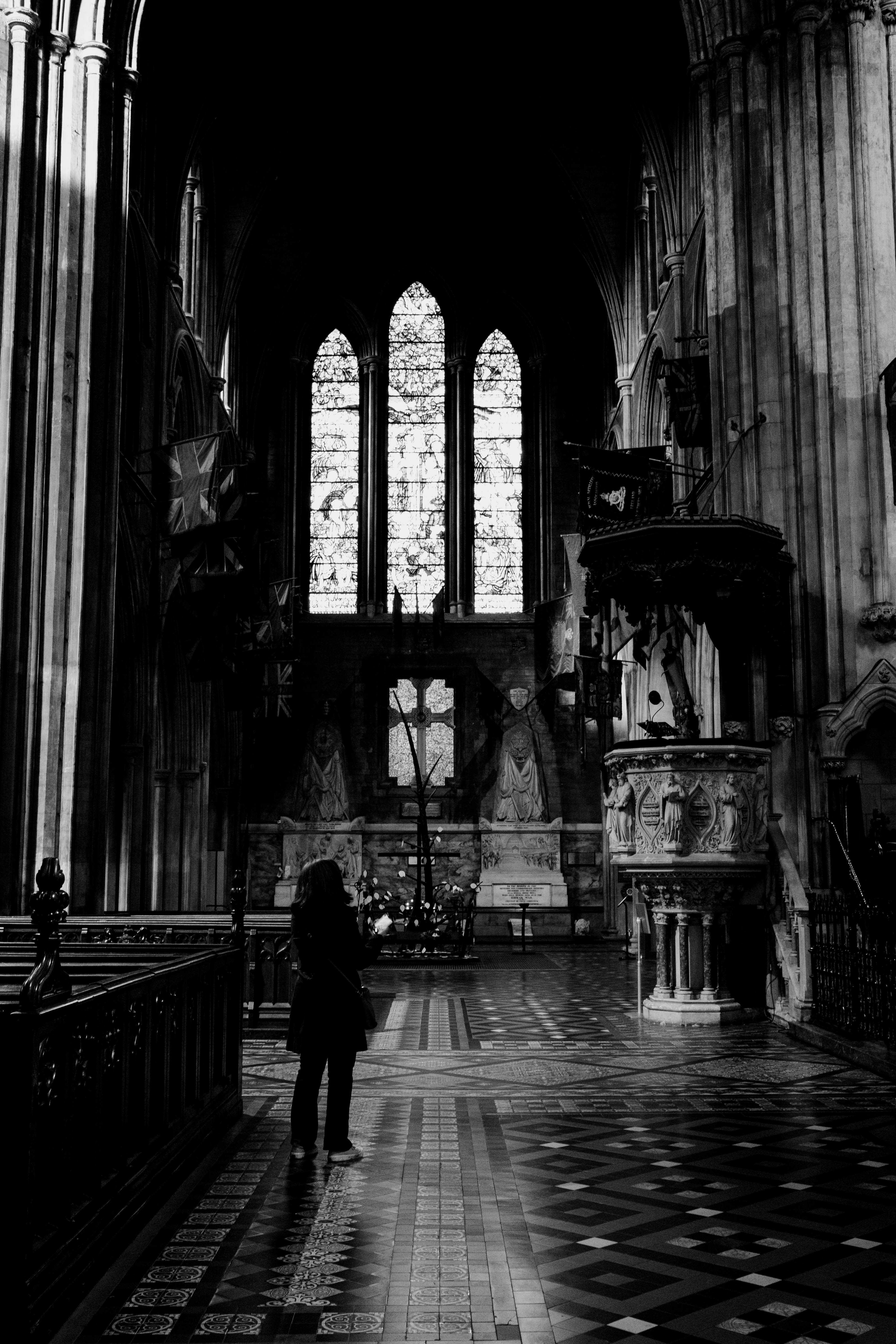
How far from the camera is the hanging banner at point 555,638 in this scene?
26547 mm

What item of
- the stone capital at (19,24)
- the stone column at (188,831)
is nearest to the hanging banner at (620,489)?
the stone capital at (19,24)

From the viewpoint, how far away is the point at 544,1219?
5074mm

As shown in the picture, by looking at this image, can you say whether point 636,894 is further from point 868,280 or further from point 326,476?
point 326,476

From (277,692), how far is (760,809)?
15.6 metres

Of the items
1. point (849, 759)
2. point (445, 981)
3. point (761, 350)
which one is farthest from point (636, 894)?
point (761, 350)

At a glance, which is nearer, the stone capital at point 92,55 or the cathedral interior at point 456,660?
the cathedral interior at point 456,660

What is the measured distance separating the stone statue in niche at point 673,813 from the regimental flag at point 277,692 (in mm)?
15284

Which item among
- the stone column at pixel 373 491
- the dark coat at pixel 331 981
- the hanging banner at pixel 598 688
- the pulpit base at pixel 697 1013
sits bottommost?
the pulpit base at pixel 697 1013

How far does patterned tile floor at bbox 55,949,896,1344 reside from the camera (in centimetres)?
394

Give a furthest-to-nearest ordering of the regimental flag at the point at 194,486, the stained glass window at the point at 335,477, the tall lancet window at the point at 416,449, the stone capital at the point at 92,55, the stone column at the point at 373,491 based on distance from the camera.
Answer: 1. the tall lancet window at the point at 416,449
2. the stained glass window at the point at 335,477
3. the stone column at the point at 373,491
4. the regimental flag at the point at 194,486
5. the stone capital at the point at 92,55

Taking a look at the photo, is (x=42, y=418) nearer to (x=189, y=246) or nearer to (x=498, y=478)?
(x=189, y=246)

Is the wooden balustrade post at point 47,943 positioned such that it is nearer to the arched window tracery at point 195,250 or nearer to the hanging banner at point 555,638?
the hanging banner at point 555,638

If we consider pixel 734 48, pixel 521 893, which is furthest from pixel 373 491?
pixel 734 48

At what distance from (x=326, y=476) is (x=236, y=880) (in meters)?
24.2
